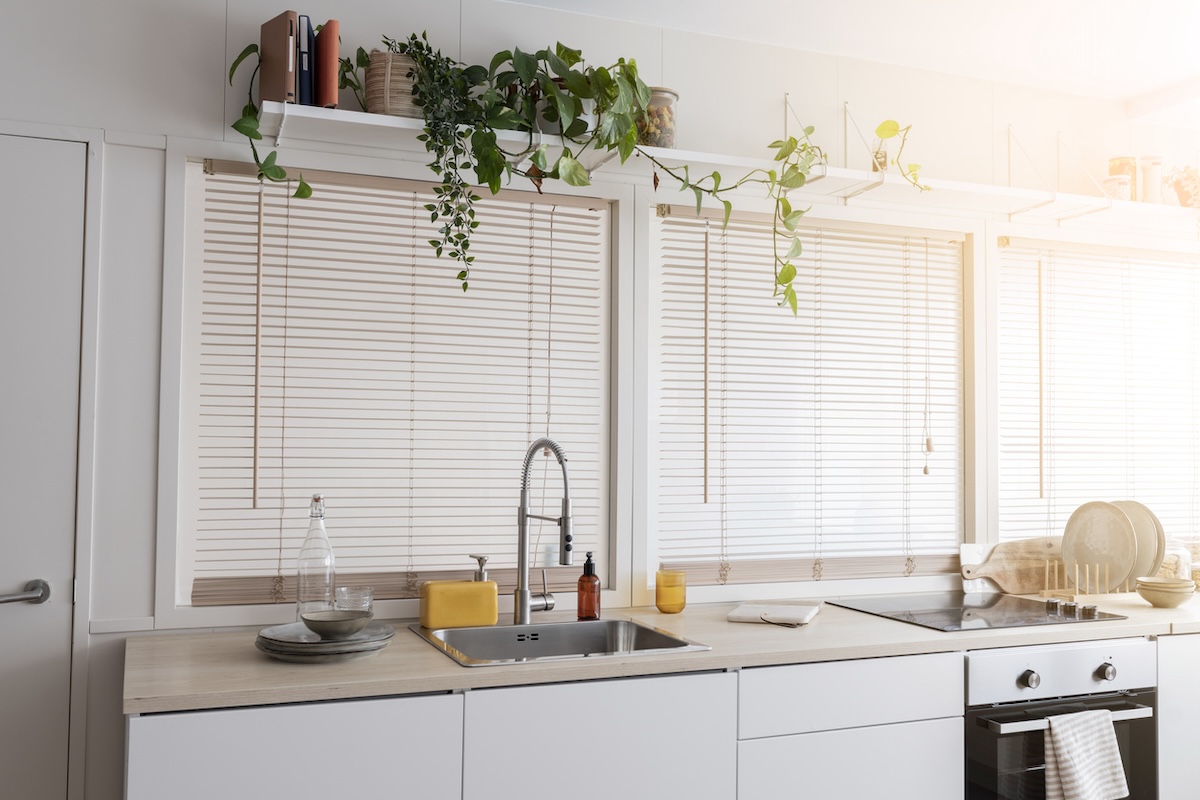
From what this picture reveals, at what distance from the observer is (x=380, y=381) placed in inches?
95.3

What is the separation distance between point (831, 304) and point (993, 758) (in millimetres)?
→ 1302

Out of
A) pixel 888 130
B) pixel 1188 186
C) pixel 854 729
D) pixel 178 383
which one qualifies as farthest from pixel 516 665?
pixel 1188 186

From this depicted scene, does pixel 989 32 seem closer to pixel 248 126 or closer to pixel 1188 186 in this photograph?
pixel 1188 186

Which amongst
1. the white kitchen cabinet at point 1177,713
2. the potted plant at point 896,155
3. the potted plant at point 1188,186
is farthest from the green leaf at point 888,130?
the white kitchen cabinet at point 1177,713

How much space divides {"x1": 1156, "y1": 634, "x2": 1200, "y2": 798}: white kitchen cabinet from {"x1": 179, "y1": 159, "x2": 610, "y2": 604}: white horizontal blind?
1.50 metres

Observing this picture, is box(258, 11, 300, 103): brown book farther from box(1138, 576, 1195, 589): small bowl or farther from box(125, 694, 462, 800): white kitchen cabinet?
box(1138, 576, 1195, 589): small bowl

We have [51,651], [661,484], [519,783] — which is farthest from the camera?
[661,484]

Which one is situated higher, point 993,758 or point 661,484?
point 661,484

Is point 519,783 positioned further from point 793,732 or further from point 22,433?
point 22,433

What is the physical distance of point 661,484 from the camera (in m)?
2.68

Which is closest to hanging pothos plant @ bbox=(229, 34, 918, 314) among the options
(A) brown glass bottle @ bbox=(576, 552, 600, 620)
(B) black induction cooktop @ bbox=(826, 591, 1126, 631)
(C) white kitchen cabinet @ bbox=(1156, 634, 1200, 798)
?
(A) brown glass bottle @ bbox=(576, 552, 600, 620)

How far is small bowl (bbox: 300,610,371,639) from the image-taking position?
1954 millimetres

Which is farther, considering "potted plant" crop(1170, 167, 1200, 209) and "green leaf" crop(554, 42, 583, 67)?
"potted plant" crop(1170, 167, 1200, 209)

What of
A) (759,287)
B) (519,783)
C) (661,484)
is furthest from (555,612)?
(759,287)
